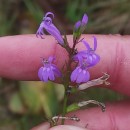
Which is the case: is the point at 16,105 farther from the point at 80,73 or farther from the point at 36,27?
Answer: the point at 80,73

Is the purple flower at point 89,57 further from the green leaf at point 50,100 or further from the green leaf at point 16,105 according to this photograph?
the green leaf at point 16,105

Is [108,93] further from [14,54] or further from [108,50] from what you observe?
[14,54]

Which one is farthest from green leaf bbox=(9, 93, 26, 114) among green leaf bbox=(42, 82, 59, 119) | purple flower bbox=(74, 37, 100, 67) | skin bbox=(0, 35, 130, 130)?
purple flower bbox=(74, 37, 100, 67)

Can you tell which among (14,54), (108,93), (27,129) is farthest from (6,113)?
(14,54)

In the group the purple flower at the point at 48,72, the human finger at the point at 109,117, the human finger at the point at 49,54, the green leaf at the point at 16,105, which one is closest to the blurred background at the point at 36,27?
the green leaf at the point at 16,105

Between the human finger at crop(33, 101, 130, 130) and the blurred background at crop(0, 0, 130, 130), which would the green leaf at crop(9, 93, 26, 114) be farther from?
the human finger at crop(33, 101, 130, 130)
